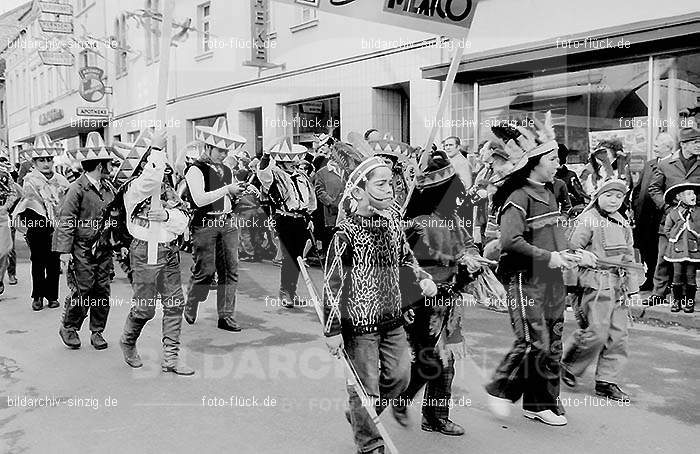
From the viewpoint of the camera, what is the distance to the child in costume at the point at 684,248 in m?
7.76

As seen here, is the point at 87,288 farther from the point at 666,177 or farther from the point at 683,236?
the point at 666,177

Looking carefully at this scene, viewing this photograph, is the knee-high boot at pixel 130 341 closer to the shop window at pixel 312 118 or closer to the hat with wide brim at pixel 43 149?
the hat with wide brim at pixel 43 149

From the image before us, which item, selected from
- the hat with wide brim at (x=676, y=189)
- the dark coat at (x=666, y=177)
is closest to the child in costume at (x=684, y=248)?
the hat with wide brim at (x=676, y=189)

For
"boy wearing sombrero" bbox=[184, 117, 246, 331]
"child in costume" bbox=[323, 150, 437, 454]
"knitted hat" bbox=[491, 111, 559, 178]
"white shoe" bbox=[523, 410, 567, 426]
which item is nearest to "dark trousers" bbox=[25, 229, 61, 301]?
"boy wearing sombrero" bbox=[184, 117, 246, 331]

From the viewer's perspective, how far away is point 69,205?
6.86m

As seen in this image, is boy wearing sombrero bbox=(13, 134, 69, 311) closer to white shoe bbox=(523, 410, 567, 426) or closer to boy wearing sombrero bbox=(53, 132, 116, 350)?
boy wearing sombrero bbox=(53, 132, 116, 350)

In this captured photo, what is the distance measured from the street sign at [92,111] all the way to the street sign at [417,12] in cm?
2306

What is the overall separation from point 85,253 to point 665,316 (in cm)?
601

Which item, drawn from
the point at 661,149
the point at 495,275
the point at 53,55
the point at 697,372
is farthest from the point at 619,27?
the point at 53,55

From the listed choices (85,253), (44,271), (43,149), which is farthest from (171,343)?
(43,149)

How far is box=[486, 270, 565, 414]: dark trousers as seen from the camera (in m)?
4.61

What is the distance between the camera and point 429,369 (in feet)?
15.0

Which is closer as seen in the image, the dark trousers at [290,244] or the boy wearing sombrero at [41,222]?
the dark trousers at [290,244]

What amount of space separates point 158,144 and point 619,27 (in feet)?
24.1
